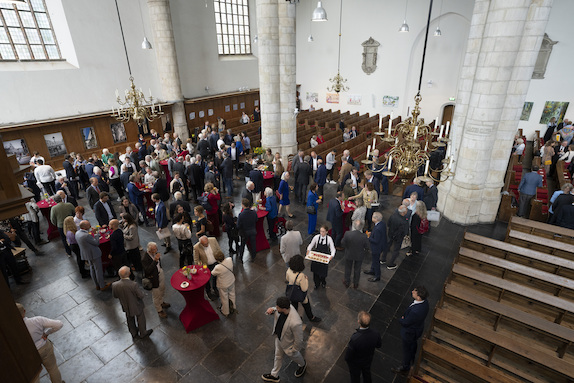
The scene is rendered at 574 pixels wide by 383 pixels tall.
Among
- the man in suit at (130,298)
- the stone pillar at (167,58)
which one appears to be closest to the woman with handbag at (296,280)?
the man in suit at (130,298)

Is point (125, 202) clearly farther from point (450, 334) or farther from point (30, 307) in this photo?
point (450, 334)

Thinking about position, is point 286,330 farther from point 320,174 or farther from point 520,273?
point 320,174

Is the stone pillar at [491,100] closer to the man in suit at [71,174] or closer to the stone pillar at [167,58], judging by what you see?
the man in suit at [71,174]

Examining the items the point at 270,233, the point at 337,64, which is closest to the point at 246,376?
the point at 270,233

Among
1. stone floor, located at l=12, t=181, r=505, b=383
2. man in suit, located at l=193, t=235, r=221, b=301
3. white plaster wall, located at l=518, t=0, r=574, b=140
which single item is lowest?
stone floor, located at l=12, t=181, r=505, b=383

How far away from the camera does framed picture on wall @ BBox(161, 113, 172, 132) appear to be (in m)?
17.4

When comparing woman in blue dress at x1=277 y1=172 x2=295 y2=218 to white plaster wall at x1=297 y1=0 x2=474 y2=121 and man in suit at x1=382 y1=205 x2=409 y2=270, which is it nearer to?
man in suit at x1=382 y1=205 x2=409 y2=270

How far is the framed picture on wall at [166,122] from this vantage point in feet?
57.0

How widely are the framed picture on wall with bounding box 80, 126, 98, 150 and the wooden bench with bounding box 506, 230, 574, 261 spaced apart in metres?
16.1

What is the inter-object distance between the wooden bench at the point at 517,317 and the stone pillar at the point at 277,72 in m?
9.59

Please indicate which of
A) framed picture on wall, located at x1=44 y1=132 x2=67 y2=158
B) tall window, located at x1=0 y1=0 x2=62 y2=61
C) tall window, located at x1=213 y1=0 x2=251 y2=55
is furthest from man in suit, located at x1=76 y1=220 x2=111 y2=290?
tall window, located at x1=213 y1=0 x2=251 y2=55

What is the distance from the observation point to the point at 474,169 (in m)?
9.07

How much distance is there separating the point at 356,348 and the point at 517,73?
26.9 ft

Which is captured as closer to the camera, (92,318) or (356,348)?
(356,348)
